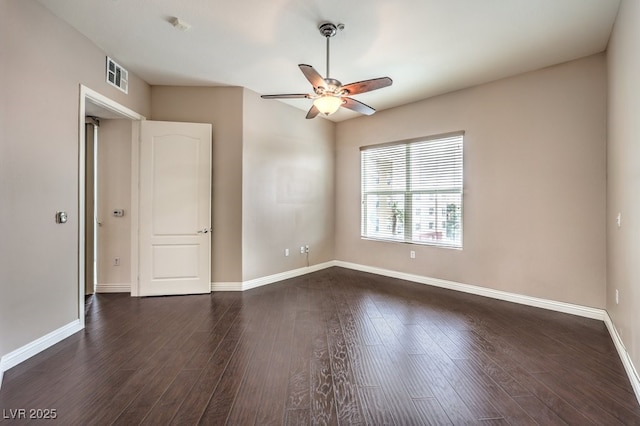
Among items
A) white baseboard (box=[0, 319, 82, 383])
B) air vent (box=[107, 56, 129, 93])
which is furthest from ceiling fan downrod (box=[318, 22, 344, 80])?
white baseboard (box=[0, 319, 82, 383])

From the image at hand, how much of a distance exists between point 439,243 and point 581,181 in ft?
6.10

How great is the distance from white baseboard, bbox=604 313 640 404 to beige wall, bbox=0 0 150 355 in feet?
14.8

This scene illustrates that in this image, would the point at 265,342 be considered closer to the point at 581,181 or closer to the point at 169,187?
the point at 169,187

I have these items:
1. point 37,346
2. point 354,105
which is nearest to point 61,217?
point 37,346

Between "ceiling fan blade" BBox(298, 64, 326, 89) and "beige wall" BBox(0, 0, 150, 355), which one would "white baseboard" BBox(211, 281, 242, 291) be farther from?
"ceiling fan blade" BBox(298, 64, 326, 89)

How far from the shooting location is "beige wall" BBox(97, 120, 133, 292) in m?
4.12

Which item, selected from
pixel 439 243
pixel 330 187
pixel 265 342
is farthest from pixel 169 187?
pixel 439 243

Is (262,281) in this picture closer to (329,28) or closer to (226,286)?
(226,286)

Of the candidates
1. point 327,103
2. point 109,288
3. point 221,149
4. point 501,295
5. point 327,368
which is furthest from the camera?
point 221,149

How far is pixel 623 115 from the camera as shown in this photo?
242 centimetres

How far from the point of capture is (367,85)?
268 cm

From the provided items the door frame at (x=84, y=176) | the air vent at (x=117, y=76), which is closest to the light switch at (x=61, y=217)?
the door frame at (x=84, y=176)

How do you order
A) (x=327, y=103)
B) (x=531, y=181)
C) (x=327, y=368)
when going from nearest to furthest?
(x=327, y=368)
(x=327, y=103)
(x=531, y=181)

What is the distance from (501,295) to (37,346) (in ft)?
16.5
